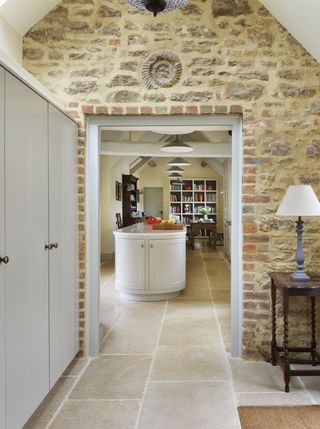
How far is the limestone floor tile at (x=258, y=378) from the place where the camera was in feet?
8.65

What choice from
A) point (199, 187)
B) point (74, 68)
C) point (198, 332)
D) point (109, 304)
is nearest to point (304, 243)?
point (198, 332)

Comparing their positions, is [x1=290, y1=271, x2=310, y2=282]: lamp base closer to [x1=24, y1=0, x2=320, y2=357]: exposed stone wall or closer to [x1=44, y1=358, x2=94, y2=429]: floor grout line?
[x1=24, y1=0, x2=320, y2=357]: exposed stone wall

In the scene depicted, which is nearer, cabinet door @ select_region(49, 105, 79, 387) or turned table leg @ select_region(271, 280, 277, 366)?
cabinet door @ select_region(49, 105, 79, 387)

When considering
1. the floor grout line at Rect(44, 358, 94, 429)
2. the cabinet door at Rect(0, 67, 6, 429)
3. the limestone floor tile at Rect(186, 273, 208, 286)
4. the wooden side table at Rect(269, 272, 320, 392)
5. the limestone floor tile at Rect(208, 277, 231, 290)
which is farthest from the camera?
the limestone floor tile at Rect(186, 273, 208, 286)

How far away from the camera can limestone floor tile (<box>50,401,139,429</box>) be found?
2.19 metres

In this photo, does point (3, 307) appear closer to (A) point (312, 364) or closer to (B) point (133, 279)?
(A) point (312, 364)

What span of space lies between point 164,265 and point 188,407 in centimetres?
283

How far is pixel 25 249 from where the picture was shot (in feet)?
6.75

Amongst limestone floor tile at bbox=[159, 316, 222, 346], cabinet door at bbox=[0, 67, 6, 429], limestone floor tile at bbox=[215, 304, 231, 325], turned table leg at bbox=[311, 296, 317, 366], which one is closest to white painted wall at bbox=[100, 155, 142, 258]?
limestone floor tile at bbox=[215, 304, 231, 325]

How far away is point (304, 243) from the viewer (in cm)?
305

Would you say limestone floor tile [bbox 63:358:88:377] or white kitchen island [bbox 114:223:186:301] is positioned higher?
white kitchen island [bbox 114:223:186:301]

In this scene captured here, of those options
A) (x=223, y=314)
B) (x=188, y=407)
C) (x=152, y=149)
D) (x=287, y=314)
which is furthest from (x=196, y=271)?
(x=188, y=407)

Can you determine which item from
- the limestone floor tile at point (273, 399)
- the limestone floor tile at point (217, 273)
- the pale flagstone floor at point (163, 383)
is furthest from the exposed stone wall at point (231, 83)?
the limestone floor tile at point (217, 273)

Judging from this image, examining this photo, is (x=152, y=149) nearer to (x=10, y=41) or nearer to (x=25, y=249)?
Result: (x=10, y=41)
